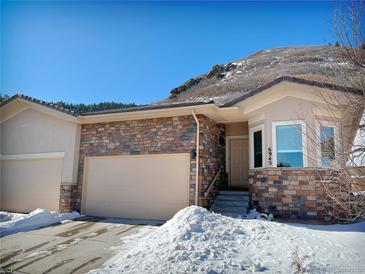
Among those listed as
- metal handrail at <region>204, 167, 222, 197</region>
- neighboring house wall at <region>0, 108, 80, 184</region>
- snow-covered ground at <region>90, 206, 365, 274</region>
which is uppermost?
neighboring house wall at <region>0, 108, 80, 184</region>

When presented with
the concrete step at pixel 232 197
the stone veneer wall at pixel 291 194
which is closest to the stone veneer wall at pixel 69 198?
the concrete step at pixel 232 197

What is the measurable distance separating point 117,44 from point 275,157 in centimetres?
726

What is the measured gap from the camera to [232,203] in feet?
28.8

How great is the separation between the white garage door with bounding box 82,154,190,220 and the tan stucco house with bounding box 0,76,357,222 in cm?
4

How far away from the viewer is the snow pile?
7369 mm

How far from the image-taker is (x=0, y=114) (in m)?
12.1

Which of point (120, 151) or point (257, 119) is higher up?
point (257, 119)

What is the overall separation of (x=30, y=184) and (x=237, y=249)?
9594 millimetres

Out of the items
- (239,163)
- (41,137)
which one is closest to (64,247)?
(41,137)

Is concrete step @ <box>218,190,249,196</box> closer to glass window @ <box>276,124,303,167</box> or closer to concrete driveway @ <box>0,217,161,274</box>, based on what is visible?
glass window @ <box>276,124,303,167</box>

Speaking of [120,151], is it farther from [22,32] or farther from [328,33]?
[328,33]

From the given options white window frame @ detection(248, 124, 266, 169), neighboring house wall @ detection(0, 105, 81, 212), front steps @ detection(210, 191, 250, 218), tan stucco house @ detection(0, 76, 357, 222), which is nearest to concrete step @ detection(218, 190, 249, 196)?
front steps @ detection(210, 191, 250, 218)

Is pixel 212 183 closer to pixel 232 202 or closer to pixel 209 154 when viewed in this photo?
pixel 232 202

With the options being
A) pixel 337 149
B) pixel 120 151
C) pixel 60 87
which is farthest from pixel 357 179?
pixel 60 87
